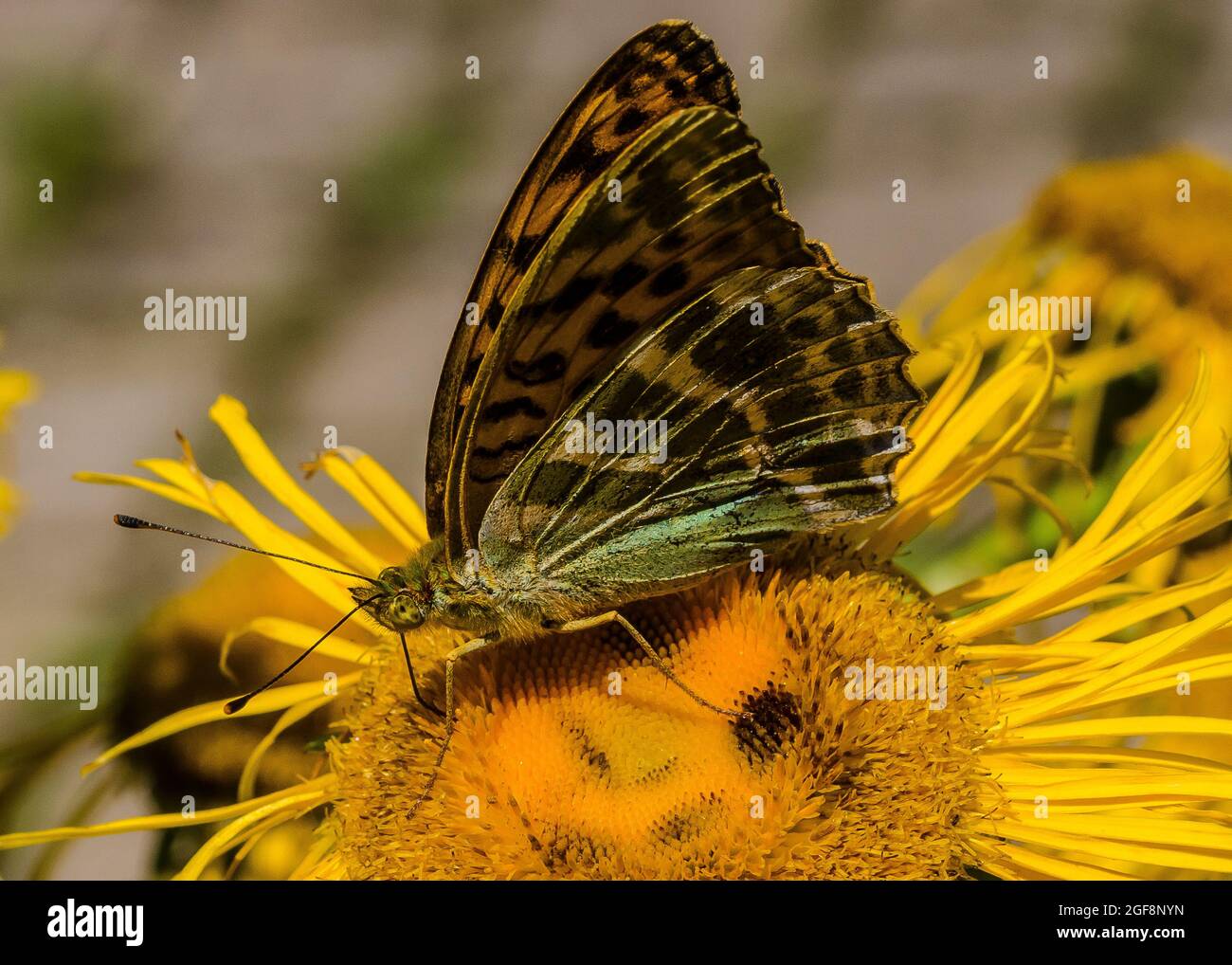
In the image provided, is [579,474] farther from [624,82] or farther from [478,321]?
[624,82]

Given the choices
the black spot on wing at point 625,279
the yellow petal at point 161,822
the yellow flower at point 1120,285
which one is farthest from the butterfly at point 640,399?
the yellow flower at point 1120,285

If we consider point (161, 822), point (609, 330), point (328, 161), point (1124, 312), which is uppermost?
point (328, 161)

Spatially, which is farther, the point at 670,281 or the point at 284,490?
the point at 284,490

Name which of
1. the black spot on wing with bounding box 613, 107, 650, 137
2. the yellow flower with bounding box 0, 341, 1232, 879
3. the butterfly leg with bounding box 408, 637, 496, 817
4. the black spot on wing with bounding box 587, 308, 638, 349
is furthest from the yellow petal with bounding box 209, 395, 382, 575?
the black spot on wing with bounding box 613, 107, 650, 137

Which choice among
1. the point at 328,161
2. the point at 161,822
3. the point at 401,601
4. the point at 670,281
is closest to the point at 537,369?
the point at 670,281

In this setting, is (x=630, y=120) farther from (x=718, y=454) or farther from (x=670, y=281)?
(x=718, y=454)
